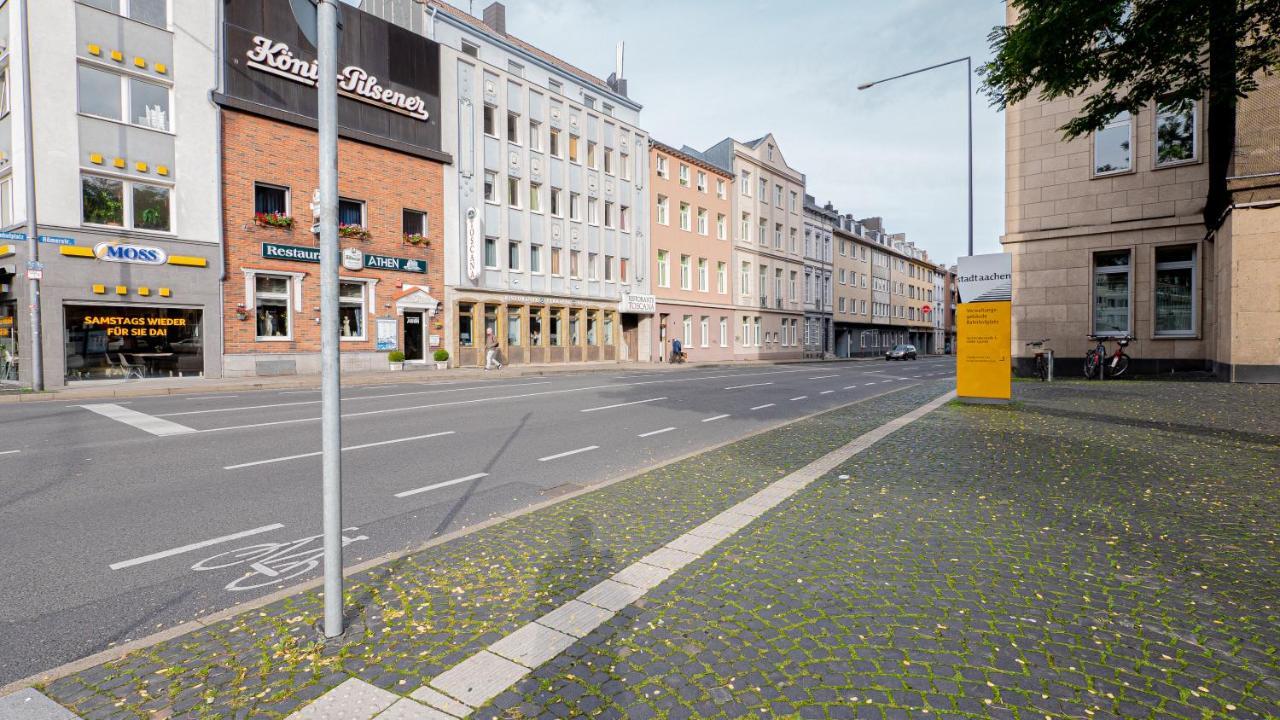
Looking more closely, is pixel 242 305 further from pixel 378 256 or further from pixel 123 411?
pixel 123 411

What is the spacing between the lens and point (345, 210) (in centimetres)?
2538

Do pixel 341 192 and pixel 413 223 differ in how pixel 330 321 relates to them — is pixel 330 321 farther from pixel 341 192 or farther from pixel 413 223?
pixel 413 223

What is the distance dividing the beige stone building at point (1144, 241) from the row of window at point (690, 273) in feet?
73.8

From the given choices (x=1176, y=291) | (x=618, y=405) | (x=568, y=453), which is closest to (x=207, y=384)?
(x=618, y=405)

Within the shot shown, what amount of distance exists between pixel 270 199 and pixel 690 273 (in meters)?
26.2

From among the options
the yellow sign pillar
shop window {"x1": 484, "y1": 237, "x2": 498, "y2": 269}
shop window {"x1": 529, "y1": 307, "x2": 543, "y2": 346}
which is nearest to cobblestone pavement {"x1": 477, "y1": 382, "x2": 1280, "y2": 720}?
the yellow sign pillar

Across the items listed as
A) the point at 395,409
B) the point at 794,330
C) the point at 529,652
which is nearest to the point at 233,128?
the point at 395,409

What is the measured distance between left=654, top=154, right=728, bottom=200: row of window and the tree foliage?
28587 mm

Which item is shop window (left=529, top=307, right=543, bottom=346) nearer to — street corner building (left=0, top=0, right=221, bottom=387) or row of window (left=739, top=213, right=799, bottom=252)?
street corner building (left=0, top=0, right=221, bottom=387)

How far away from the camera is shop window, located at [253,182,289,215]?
74.4ft

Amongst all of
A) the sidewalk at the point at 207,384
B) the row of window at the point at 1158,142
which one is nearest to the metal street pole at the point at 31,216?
the sidewalk at the point at 207,384

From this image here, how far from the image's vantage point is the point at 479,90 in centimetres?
2956

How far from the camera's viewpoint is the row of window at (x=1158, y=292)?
709 inches

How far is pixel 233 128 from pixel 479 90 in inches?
446
